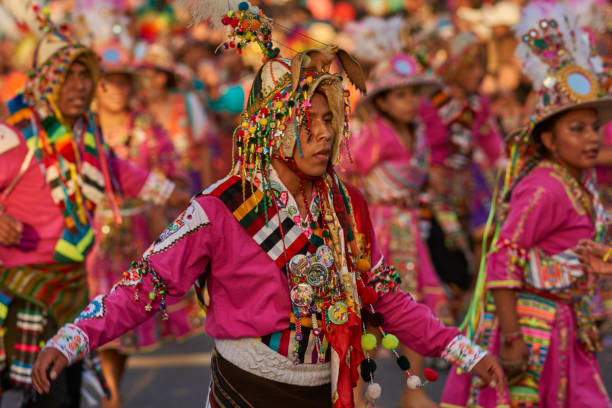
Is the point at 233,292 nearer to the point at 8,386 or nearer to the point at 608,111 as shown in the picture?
the point at 8,386

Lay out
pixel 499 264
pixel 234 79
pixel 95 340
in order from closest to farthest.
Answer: pixel 95 340 → pixel 499 264 → pixel 234 79

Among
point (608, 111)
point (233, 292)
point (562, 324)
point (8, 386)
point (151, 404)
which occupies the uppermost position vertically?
point (608, 111)

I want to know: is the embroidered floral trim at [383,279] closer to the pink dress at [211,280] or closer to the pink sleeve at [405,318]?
the pink sleeve at [405,318]

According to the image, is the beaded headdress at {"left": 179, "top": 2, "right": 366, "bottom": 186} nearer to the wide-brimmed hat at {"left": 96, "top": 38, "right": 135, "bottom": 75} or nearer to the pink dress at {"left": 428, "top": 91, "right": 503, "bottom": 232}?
the wide-brimmed hat at {"left": 96, "top": 38, "right": 135, "bottom": 75}

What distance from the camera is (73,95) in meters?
4.64

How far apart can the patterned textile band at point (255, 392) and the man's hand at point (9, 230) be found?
150 cm

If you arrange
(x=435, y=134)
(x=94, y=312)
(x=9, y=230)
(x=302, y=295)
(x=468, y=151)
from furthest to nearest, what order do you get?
(x=468, y=151) → (x=435, y=134) → (x=9, y=230) → (x=302, y=295) → (x=94, y=312)

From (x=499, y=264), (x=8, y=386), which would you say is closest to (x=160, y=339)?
(x=8, y=386)

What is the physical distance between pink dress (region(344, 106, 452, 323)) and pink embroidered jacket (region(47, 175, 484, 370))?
133 inches

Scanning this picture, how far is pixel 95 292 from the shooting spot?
637cm

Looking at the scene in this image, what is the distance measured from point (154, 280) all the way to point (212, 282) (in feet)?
0.88

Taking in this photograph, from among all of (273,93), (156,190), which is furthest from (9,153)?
(273,93)

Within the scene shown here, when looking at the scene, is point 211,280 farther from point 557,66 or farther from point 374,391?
point 557,66

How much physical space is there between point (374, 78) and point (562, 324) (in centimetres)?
342
